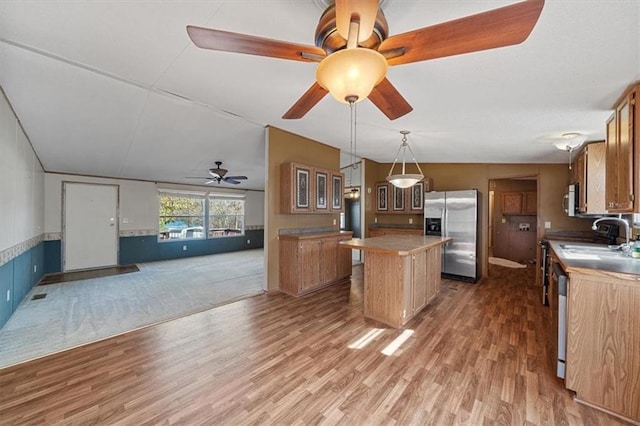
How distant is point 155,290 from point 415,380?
13.7 ft

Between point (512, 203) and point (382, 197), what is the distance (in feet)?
13.2

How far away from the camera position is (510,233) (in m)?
7.28

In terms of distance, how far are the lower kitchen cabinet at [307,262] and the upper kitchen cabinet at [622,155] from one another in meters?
3.29

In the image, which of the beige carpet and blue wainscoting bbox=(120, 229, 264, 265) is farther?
blue wainscoting bbox=(120, 229, 264, 265)

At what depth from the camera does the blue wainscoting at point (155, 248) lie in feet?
18.2

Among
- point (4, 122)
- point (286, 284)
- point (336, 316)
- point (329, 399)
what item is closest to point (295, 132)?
point (286, 284)

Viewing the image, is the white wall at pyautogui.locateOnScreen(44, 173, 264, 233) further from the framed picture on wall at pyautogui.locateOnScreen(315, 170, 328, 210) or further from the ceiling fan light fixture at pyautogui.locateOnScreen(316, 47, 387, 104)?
the ceiling fan light fixture at pyautogui.locateOnScreen(316, 47, 387, 104)

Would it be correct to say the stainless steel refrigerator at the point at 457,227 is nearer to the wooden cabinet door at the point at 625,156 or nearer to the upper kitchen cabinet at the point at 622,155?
the upper kitchen cabinet at the point at 622,155

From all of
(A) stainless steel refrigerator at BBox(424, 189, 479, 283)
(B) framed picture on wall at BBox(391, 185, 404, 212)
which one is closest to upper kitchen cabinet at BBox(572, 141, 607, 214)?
(A) stainless steel refrigerator at BBox(424, 189, 479, 283)

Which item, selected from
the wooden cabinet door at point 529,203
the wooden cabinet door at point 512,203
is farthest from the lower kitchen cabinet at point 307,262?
the wooden cabinet door at point 529,203

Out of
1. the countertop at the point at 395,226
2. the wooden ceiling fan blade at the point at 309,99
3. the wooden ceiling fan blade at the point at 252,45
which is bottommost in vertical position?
the countertop at the point at 395,226

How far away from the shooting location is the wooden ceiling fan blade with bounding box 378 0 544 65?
1029mm

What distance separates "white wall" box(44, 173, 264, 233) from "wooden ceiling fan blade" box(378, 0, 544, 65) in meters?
7.37

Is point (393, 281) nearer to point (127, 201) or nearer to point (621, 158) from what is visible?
point (621, 158)
